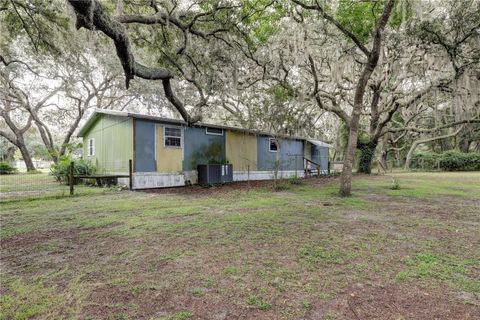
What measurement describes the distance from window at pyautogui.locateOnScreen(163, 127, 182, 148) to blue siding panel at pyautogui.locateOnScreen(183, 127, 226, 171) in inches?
11.4

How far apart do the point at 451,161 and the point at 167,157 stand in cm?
2483

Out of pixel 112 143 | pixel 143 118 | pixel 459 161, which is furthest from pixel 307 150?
pixel 459 161

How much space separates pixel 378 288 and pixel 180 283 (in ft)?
6.02

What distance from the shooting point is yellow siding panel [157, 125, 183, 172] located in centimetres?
1070

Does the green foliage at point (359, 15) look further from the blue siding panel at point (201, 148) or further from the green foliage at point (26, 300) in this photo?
the green foliage at point (26, 300)

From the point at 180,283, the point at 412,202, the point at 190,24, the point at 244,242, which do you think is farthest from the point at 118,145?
the point at 412,202

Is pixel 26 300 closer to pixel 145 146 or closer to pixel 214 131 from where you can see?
pixel 145 146

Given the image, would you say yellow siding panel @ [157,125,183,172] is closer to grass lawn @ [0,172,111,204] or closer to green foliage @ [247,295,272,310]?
grass lawn @ [0,172,111,204]

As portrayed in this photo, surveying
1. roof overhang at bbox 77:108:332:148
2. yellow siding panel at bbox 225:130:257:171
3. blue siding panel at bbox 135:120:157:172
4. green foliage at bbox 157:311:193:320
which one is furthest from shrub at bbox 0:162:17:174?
green foliage at bbox 157:311:193:320

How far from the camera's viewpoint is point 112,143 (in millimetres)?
11539

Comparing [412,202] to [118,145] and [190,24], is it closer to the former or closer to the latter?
[190,24]

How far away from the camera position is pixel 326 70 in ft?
41.6

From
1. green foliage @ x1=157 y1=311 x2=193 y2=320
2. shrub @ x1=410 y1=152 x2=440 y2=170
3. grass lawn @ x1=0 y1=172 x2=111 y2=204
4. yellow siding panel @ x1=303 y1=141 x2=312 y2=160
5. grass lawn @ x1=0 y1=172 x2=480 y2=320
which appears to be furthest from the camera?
shrub @ x1=410 y1=152 x2=440 y2=170

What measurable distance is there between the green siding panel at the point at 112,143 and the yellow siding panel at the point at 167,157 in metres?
1.07
